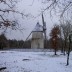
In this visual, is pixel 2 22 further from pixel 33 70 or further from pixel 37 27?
pixel 37 27

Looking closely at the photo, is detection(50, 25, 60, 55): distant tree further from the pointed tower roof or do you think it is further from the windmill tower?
the pointed tower roof

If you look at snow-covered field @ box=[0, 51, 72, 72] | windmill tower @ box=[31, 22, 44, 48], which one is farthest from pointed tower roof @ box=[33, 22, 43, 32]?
snow-covered field @ box=[0, 51, 72, 72]

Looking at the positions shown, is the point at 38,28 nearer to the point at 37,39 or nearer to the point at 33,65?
the point at 37,39

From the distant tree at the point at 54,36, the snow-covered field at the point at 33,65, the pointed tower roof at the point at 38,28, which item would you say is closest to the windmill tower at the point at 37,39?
the pointed tower roof at the point at 38,28

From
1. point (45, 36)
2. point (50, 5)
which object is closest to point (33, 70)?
point (50, 5)

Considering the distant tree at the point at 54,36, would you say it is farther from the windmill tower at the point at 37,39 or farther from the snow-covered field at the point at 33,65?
the snow-covered field at the point at 33,65

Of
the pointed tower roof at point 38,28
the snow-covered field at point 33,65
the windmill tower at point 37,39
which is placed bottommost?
the snow-covered field at point 33,65

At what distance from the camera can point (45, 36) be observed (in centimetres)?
7350

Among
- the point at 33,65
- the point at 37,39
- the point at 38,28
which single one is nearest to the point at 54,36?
the point at 37,39

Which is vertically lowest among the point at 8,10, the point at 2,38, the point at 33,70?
the point at 33,70

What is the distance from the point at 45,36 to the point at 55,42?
1378 cm

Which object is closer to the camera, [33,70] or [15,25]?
[15,25]

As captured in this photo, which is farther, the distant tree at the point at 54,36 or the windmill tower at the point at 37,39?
the windmill tower at the point at 37,39

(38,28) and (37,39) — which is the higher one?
(38,28)
